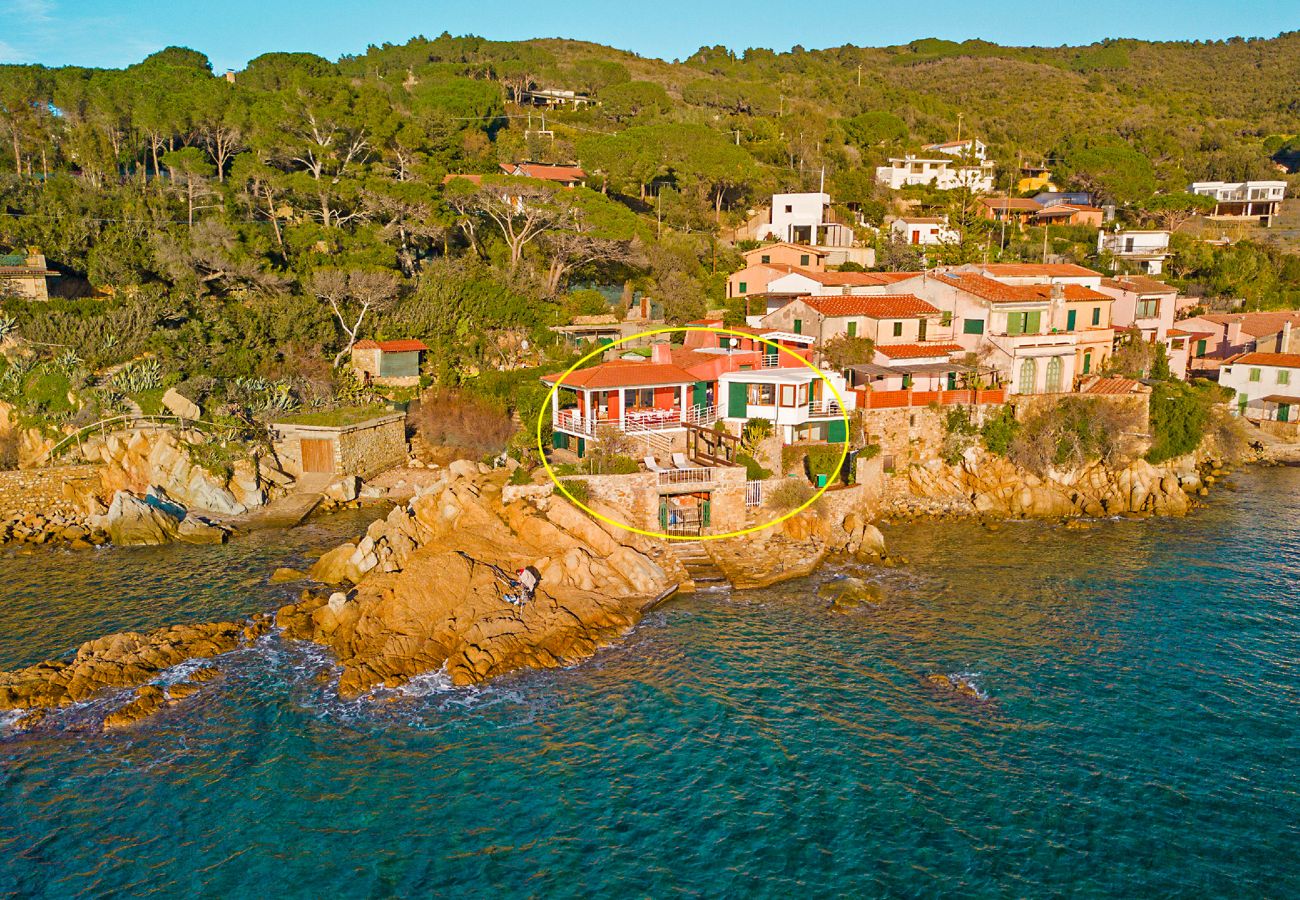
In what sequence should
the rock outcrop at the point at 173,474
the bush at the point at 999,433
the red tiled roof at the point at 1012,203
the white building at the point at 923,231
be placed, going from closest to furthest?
the rock outcrop at the point at 173,474, the bush at the point at 999,433, the white building at the point at 923,231, the red tiled roof at the point at 1012,203

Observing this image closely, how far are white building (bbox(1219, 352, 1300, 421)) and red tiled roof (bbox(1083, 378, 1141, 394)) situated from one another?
43.2 feet

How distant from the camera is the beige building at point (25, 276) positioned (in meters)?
46.2

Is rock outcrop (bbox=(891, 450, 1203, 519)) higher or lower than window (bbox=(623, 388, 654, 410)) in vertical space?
lower

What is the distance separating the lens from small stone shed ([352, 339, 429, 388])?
4681 centimetres

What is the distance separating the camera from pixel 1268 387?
5200cm

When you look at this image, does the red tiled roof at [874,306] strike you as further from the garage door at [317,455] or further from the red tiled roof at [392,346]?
the garage door at [317,455]

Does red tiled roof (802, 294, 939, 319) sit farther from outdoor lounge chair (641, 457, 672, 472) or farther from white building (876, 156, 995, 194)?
white building (876, 156, 995, 194)

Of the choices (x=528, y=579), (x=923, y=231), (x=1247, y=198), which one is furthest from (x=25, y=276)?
(x=1247, y=198)

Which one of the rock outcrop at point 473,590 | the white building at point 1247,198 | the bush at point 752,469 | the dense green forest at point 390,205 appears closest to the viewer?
the rock outcrop at point 473,590

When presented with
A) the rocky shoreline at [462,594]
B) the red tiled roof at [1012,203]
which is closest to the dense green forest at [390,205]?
the red tiled roof at [1012,203]

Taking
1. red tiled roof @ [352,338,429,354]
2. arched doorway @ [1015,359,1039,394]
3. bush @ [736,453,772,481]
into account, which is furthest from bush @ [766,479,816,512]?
red tiled roof @ [352,338,429,354]

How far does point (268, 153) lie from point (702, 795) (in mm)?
52281

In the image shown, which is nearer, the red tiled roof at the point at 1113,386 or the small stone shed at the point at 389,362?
the red tiled roof at the point at 1113,386

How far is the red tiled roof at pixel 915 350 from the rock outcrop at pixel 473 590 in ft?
58.0
